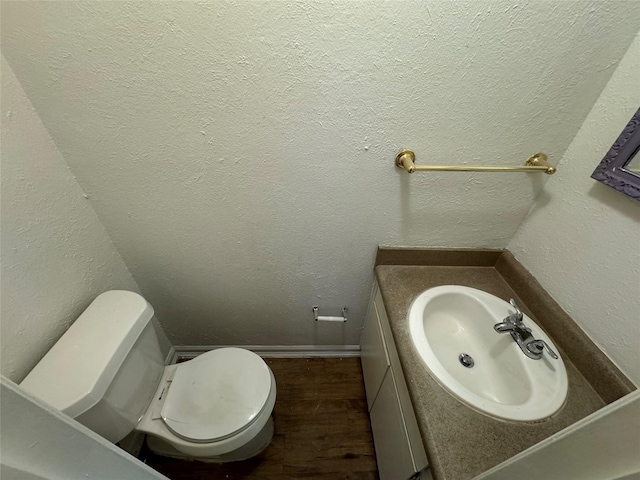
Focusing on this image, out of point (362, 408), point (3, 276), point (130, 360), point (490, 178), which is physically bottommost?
point (362, 408)

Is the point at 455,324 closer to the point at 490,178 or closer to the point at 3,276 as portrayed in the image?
the point at 490,178

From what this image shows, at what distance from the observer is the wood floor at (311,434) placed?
1.12 m

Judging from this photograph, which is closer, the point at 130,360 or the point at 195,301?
the point at 130,360

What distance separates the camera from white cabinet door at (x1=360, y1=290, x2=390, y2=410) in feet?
3.29

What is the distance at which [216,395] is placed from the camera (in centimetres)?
96

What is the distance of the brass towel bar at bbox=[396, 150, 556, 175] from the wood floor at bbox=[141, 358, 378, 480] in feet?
3.85

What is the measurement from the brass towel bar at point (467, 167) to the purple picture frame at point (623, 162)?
0.13 m

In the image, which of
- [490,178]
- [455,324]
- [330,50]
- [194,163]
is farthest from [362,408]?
[330,50]

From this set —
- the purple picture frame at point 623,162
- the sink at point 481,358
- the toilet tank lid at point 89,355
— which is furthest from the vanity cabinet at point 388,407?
the toilet tank lid at point 89,355

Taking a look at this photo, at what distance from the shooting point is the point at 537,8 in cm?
58

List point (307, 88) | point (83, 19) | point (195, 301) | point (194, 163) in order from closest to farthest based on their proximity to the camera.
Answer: point (83, 19)
point (307, 88)
point (194, 163)
point (195, 301)

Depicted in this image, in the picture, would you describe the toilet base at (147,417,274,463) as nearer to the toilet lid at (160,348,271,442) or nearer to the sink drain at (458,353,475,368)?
the toilet lid at (160,348,271,442)

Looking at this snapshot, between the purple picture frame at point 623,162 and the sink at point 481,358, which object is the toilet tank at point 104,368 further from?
the purple picture frame at point 623,162

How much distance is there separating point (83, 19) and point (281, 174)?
21.1 inches
